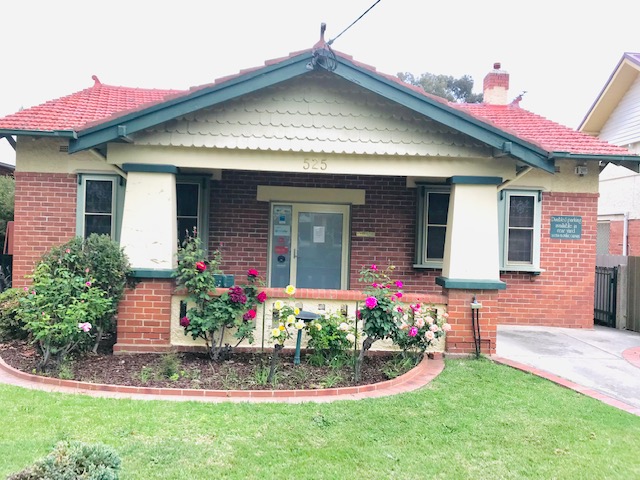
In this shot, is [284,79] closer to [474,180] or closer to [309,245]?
[474,180]

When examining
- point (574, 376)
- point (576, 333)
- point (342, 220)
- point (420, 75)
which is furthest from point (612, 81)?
point (420, 75)

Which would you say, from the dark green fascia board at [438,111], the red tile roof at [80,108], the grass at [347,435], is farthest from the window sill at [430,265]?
the red tile roof at [80,108]

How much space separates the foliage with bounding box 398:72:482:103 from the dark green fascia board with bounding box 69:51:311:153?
32230 mm

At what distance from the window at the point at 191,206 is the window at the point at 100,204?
1015mm

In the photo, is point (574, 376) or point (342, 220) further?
point (342, 220)

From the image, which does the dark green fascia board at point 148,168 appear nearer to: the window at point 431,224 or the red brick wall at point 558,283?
the window at point 431,224

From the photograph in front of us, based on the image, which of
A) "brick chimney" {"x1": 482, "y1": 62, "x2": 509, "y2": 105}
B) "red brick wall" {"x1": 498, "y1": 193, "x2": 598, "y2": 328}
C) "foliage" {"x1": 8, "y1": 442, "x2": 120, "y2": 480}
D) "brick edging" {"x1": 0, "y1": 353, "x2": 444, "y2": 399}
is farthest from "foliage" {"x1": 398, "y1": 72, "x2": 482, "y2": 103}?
"foliage" {"x1": 8, "y1": 442, "x2": 120, "y2": 480}

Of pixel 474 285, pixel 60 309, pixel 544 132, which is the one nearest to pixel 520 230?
pixel 544 132

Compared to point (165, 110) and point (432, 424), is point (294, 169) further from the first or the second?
point (432, 424)

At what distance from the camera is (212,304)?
6105mm

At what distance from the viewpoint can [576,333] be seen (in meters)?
8.80

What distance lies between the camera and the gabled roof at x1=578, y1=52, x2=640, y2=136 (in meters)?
14.5

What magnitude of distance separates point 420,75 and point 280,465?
3828cm

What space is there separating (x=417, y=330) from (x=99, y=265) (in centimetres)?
392
